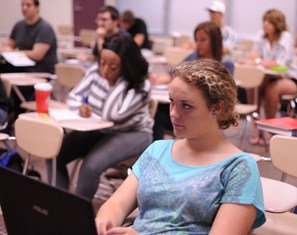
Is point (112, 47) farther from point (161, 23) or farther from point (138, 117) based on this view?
point (161, 23)

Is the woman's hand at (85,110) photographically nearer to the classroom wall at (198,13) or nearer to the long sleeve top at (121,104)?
the long sleeve top at (121,104)

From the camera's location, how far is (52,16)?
9484mm

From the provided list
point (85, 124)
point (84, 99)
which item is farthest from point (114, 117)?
point (84, 99)

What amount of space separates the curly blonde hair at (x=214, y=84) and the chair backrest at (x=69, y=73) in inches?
124

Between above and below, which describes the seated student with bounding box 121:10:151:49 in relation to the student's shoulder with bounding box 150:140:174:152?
above

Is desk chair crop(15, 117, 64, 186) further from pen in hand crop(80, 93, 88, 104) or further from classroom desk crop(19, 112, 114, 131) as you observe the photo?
pen in hand crop(80, 93, 88, 104)

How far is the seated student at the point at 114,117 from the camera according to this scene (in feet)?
9.70

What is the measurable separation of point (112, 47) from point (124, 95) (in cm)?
32

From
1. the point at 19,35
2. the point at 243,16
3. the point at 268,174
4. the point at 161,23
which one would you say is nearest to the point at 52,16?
the point at 161,23

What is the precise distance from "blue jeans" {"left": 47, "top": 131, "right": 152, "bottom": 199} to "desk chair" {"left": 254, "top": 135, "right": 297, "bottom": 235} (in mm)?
1000

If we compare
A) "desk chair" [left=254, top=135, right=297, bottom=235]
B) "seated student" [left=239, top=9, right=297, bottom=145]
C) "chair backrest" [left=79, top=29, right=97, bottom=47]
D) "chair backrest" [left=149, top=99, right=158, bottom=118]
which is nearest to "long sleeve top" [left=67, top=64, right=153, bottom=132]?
"chair backrest" [left=149, top=99, right=158, bottom=118]

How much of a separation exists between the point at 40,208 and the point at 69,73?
3706 mm

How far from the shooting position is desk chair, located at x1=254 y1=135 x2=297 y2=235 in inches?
75.9

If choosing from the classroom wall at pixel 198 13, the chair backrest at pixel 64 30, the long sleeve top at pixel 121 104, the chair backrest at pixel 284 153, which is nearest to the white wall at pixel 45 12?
the chair backrest at pixel 64 30
